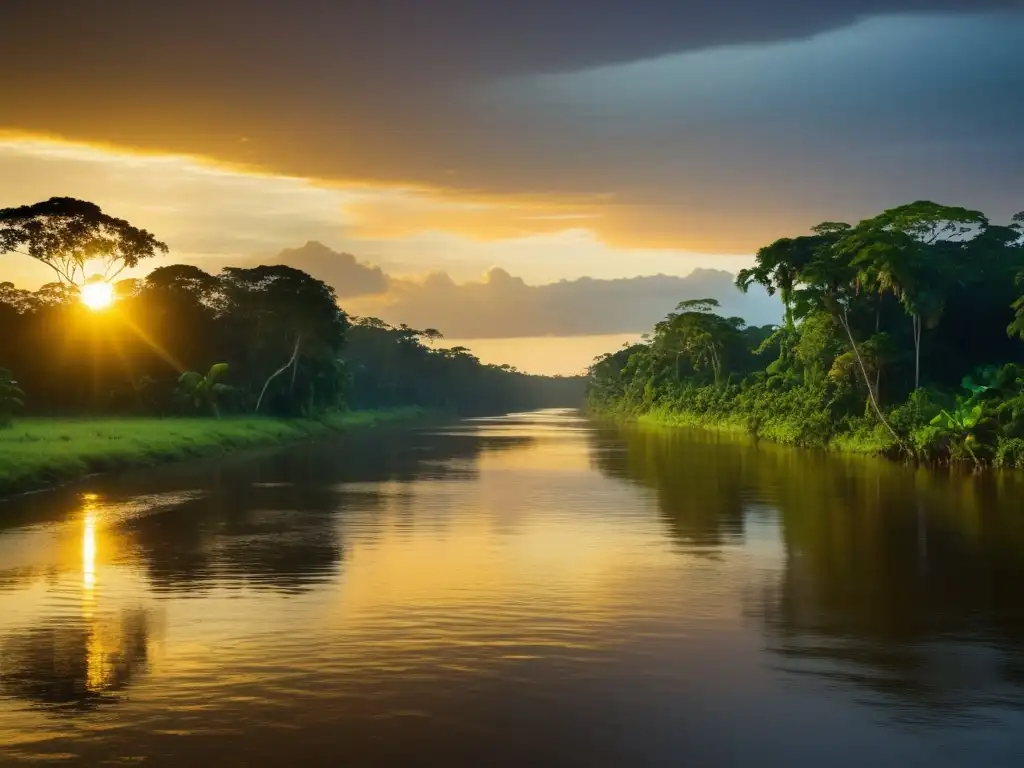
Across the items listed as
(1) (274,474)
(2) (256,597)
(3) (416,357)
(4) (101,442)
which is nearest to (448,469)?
(1) (274,474)

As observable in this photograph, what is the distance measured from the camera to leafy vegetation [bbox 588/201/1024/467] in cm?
4397

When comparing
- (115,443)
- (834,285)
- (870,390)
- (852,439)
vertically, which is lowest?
(852,439)

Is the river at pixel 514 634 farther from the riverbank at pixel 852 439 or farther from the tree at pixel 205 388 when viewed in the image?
the tree at pixel 205 388

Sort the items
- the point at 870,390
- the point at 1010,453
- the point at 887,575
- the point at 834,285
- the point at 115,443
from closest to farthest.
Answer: the point at 887,575 → the point at 1010,453 → the point at 115,443 → the point at 870,390 → the point at 834,285

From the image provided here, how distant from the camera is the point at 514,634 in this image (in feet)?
45.8

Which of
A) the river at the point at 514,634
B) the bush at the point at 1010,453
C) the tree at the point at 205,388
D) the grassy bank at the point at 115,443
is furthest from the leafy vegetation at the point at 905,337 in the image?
the tree at the point at 205,388

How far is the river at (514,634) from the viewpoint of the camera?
977 centimetres

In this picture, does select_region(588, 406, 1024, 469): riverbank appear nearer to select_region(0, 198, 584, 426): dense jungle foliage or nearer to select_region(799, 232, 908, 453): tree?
select_region(799, 232, 908, 453): tree

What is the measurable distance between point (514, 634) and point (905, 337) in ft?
157

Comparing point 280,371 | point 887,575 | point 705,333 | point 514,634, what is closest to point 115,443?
point 887,575

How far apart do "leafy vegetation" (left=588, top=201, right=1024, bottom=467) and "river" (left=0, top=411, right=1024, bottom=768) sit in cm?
1435

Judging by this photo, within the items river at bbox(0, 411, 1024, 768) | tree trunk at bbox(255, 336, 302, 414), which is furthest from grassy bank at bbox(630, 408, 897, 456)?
tree trunk at bbox(255, 336, 302, 414)

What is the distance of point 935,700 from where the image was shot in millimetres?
10969

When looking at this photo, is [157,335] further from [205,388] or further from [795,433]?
[795,433]
